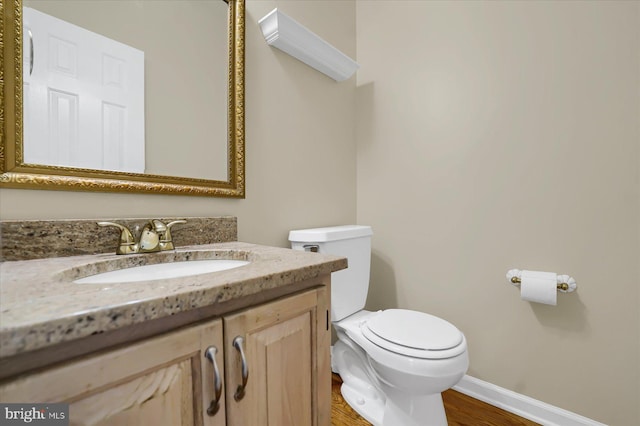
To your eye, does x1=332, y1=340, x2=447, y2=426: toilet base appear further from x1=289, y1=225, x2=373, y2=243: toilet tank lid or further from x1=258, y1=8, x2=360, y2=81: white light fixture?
x1=258, y1=8, x2=360, y2=81: white light fixture

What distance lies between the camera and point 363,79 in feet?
5.84

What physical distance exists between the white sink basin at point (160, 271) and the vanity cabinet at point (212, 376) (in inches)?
10.8

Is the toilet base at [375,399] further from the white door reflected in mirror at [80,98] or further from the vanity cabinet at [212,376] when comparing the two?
the white door reflected in mirror at [80,98]

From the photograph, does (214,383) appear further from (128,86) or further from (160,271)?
(128,86)

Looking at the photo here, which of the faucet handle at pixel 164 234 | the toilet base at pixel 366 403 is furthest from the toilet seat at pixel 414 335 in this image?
the faucet handle at pixel 164 234

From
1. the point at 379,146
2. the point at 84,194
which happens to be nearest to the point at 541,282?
the point at 379,146

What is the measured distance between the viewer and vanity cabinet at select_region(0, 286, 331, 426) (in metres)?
0.36

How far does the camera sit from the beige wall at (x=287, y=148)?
3.51 feet

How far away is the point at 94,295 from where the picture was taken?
0.40 meters

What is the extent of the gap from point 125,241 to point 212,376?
54 centimetres

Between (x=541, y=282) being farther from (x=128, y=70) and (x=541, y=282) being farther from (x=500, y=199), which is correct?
(x=128, y=70)

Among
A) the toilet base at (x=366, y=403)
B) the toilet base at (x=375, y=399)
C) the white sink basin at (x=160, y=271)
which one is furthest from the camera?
the toilet base at (x=366, y=403)

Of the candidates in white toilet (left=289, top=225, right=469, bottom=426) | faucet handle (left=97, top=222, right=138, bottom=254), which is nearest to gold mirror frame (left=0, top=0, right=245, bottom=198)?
faucet handle (left=97, top=222, right=138, bottom=254)

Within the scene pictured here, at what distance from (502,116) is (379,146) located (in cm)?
65
